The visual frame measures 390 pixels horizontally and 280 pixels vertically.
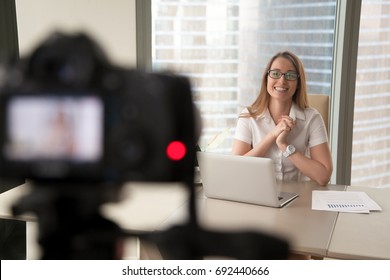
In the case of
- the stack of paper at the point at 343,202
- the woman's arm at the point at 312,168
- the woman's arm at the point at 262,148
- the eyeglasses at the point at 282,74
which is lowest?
the stack of paper at the point at 343,202

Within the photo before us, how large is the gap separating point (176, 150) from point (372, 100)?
299 cm

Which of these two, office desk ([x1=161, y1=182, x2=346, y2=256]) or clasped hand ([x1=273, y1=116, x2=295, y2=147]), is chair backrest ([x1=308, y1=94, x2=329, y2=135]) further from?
office desk ([x1=161, y1=182, x2=346, y2=256])

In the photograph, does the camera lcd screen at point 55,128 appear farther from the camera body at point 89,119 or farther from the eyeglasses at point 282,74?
the eyeglasses at point 282,74

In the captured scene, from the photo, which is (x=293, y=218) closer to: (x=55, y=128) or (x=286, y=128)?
(x=286, y=128)

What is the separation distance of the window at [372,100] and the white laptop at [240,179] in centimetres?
159

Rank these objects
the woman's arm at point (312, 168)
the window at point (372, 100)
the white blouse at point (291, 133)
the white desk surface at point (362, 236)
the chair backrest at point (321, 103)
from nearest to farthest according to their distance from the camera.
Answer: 1. the white desk surface at point (362, 236)
2. the woman's arm at point (312, 168)
3. the white blouse at point (291, 133)
4. the chair backrest at point (321, 103)
5. the window at point (372, 100)

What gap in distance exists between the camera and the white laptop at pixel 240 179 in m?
1.48

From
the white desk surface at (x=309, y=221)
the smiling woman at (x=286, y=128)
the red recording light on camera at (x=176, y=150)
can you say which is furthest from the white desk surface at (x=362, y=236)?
the red recording light on camera at (x=176, y=150)

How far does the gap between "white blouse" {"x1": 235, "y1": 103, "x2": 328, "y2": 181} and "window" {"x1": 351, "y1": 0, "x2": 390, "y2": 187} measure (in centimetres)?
107

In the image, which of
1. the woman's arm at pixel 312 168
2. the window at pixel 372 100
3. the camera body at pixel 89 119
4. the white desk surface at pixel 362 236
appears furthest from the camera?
the window at pixel 372 100

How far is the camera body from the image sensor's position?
25 centimetres

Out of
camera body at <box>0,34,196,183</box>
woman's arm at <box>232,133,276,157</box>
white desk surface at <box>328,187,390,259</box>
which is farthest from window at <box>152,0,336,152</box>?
camera body at <box>0,34,196,183</box>

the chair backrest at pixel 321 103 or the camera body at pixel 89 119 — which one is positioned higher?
the camera body at pixel 89 119

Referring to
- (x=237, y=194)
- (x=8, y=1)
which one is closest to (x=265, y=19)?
(x=237, y=194)
